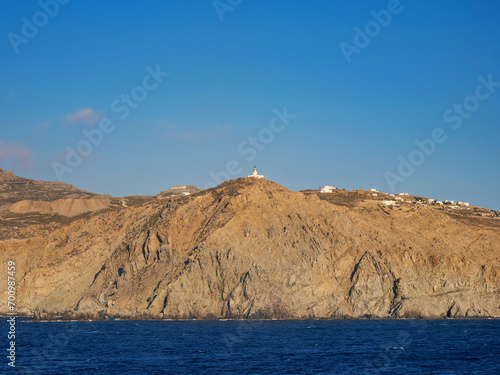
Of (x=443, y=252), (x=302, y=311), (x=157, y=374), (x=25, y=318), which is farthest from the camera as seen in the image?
(x=25, y=318)

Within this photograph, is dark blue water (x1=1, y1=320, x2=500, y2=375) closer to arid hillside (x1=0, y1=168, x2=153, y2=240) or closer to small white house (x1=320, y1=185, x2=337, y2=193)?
arid hillside (x1=0, y1=168, x2=153, y2=240)

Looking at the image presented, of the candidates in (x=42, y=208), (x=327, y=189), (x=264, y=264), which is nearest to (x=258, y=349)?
(x=264, y=264)

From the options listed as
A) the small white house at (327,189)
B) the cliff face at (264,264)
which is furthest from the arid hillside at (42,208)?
the small white house at (327,189)

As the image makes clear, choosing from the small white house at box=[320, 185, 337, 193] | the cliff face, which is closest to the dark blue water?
the cliff face

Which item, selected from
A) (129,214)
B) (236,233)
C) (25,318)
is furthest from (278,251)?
(25,318)

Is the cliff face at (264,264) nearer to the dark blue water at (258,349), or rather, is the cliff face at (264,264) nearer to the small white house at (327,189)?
the dark blue water at (258,349)

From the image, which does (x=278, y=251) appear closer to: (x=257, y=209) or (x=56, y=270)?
(x=257, y=209)
